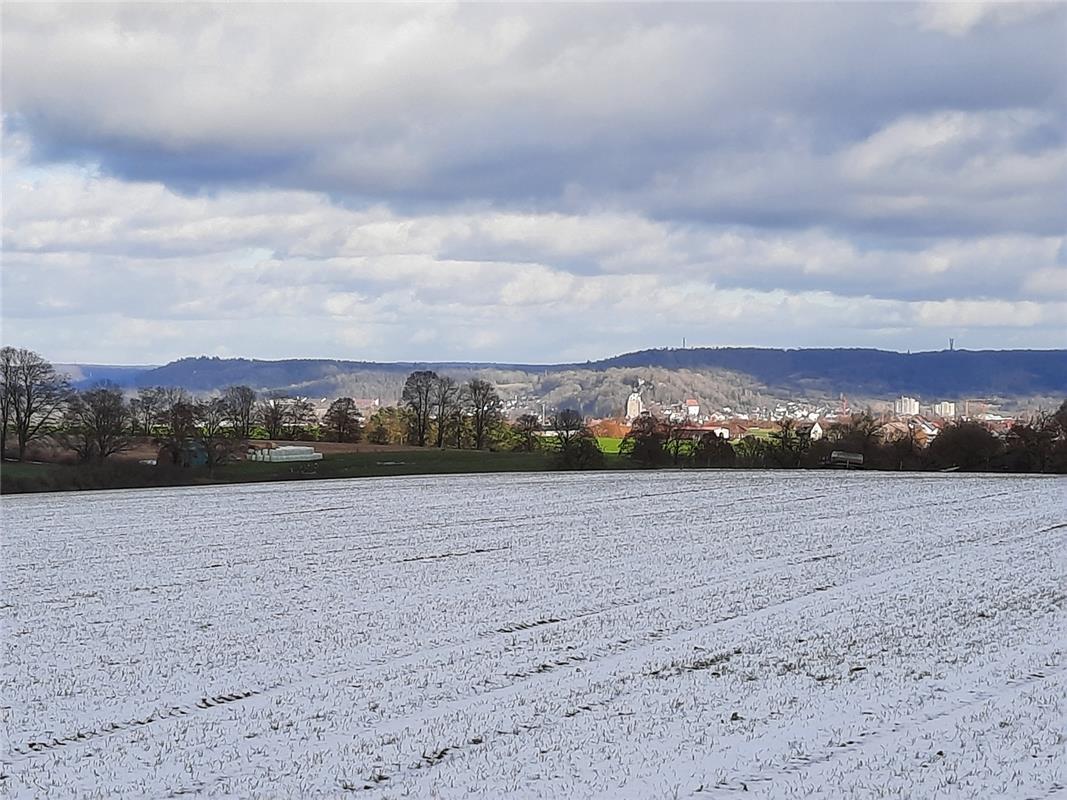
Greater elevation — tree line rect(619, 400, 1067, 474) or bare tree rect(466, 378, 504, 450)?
bare tree rect(466, 378, 504, 450)

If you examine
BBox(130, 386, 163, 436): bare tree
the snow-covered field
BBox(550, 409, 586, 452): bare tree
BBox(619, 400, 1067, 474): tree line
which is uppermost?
BBox(130, 386, 163, 436): bare tree

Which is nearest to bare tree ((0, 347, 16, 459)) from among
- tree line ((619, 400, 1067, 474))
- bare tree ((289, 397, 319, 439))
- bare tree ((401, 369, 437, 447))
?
bare tree ((289, 397, 319, 439))

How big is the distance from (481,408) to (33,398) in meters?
39.3

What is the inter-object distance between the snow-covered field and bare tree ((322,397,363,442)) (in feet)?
218

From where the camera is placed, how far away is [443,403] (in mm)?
103438

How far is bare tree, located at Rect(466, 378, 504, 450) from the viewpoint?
101125 mm

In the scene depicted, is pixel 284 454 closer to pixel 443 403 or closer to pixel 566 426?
pixel 566 426

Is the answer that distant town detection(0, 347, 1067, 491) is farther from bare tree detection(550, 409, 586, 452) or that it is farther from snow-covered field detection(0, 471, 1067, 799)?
snow-covered field detection(0, 471, 1067, 799)

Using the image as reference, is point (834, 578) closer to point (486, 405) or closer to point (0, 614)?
point (0, 614)

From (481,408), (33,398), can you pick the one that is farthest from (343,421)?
(33,398)

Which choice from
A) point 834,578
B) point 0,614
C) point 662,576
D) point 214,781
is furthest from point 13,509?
point 214,781

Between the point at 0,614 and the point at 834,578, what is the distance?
17109 millimetres

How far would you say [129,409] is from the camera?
80.5 m

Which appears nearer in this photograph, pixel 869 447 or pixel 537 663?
pixel 537 663
